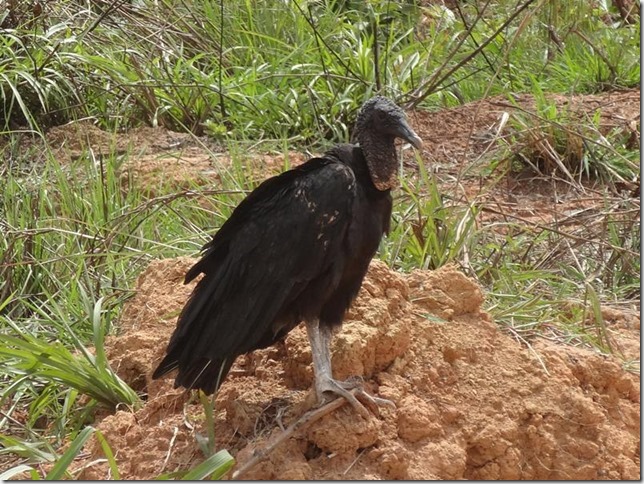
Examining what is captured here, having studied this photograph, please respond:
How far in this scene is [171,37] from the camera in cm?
816

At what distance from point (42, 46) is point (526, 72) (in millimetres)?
3234

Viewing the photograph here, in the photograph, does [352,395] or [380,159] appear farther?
[380,159]

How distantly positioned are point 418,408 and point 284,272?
63cm

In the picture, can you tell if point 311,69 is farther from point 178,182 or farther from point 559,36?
point 559,36

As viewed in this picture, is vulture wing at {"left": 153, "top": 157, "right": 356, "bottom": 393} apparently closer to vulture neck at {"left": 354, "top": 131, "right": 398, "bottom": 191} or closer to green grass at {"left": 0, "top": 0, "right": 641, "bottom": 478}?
vulture neck at {"left": 354, "top": 131, "right": 398, "bottom": 191}

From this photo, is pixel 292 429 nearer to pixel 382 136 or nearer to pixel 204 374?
pixel 204 374

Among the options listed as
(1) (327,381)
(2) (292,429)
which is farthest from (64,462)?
(1) (327,381)

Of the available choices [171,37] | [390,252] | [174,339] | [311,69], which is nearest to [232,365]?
[174,339]

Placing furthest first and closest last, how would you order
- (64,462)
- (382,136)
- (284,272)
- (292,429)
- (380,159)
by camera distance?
(382,136), (380,159), (284,272), (292,429), (64,462)

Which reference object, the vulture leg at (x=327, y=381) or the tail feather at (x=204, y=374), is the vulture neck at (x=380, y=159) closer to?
the vulture leg at (x=327, y=381)

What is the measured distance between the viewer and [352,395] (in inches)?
155

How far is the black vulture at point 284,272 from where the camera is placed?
13.1 ft

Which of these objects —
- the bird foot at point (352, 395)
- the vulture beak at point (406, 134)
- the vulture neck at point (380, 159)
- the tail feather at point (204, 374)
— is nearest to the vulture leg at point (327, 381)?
the bird foot at point (352, 395)

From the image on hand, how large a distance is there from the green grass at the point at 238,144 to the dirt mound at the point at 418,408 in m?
0.30
